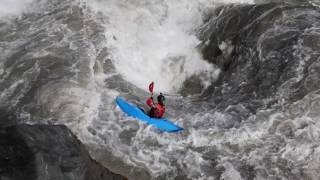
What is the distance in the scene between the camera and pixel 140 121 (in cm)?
825

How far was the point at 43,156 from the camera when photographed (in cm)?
523

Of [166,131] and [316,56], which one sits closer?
[166,131]

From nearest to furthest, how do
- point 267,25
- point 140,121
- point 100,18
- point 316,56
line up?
point 140,121
point 316,56
point 267,25
point 100,18

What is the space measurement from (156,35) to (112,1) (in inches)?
63.5

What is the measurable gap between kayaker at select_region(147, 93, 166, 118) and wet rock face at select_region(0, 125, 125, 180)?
7.79ft

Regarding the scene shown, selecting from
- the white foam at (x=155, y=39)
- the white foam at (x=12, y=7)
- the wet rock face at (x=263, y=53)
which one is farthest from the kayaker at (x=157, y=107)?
the white foam at (x=12, y=7)

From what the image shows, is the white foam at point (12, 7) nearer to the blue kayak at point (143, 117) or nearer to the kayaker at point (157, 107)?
the blue kayak at point (143, 117)

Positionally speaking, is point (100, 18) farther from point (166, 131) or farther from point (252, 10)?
point (166, 131)

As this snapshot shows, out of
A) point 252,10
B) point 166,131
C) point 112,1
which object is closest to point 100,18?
point 112,1

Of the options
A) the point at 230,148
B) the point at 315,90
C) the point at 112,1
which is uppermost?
the point at 112,1

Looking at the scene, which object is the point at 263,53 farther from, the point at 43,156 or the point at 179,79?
the point at 43,156

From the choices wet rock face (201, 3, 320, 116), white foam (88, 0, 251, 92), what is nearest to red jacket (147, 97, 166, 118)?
wet rock face (201, 3, 320, 116)

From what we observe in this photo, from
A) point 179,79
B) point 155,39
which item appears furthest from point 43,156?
point 155,39

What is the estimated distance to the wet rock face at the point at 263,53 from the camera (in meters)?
8.56
